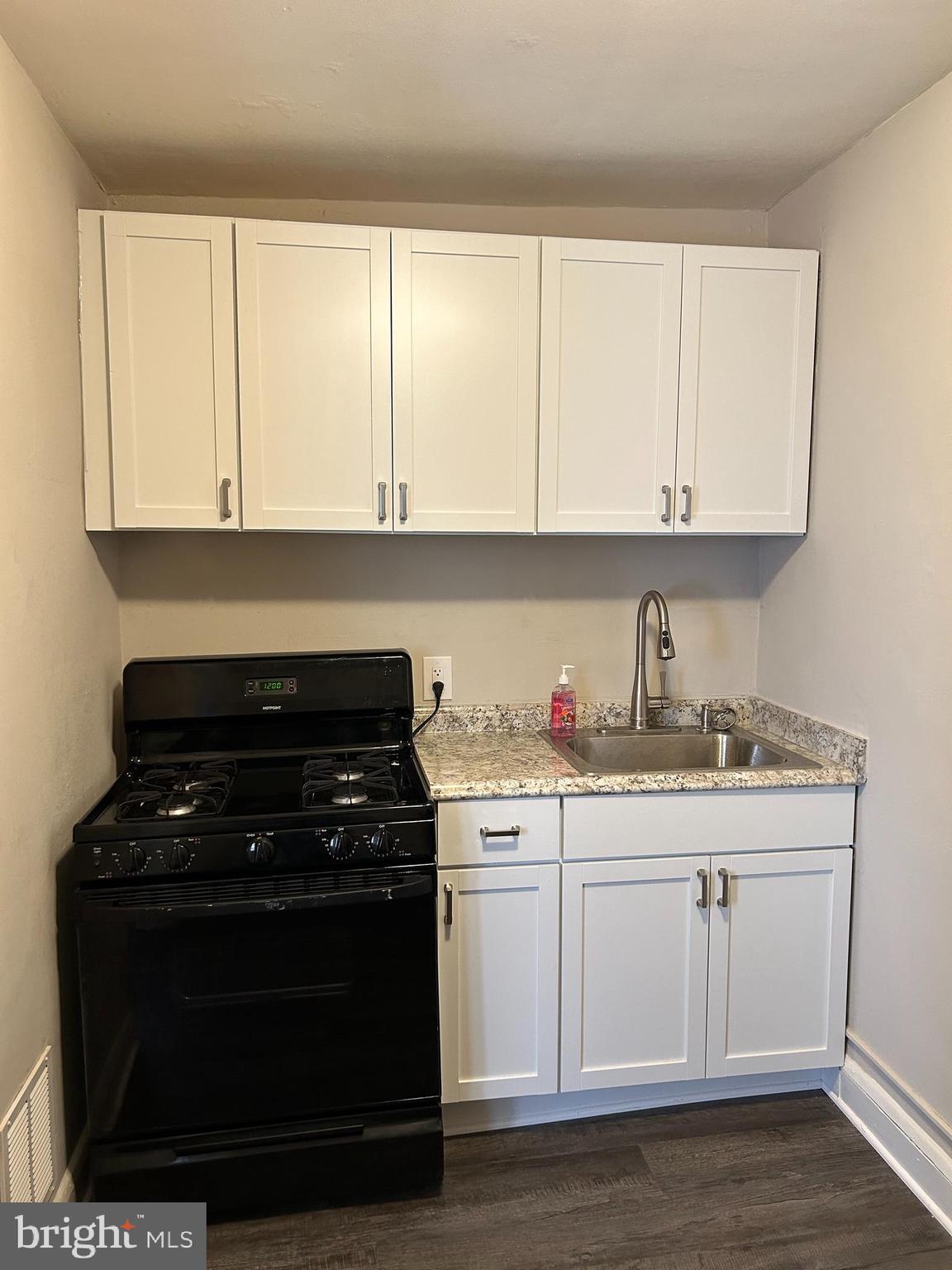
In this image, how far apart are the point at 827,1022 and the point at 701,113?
7.35 ft

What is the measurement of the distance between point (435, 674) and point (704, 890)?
0.97 m

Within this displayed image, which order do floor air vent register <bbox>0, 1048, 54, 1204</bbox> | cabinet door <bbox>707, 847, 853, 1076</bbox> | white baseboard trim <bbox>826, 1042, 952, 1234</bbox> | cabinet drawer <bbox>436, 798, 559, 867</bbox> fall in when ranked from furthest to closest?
cabinet door <bbox>707, 847, 853, 1076</bbox> → cabinet drawer <bbox>436, 798, 559, 867</bbox> → white baseboard trim <bbox>826, 1042, 952, 1234</bbox> → floor air vent register <bbox>0, 1048, 54, 1204</bbox>

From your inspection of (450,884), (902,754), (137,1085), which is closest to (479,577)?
(450,884)

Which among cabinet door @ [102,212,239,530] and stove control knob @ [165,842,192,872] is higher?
cabinet door @ [102,212,239,530]

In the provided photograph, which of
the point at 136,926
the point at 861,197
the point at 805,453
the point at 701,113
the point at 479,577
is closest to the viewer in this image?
the point at 136,926

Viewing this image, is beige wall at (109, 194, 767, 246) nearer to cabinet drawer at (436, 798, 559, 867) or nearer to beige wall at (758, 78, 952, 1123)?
beige wall at (758, 78, 952, 1123)

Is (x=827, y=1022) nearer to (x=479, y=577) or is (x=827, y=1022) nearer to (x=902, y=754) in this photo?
(x=902, y=754)

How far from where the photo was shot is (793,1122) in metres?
2.11

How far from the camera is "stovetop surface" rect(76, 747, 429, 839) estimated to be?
5.76 feet

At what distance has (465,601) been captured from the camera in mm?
2516

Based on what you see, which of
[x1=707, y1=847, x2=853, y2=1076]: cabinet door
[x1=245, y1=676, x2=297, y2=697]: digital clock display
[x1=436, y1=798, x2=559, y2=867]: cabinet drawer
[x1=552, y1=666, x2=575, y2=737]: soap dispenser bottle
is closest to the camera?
[x1=436, y1=798, x2=559, y2=867]: cabinet drawer

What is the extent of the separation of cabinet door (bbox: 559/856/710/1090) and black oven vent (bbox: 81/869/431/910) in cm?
47

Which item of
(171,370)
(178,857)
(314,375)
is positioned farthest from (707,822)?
(171,370)

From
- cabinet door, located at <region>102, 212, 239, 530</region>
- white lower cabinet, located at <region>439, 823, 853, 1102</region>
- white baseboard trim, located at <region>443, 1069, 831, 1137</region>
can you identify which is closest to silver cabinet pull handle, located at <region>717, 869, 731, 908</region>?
white lower cabinet, located at <region>439, 823, 853, 1102</region>
